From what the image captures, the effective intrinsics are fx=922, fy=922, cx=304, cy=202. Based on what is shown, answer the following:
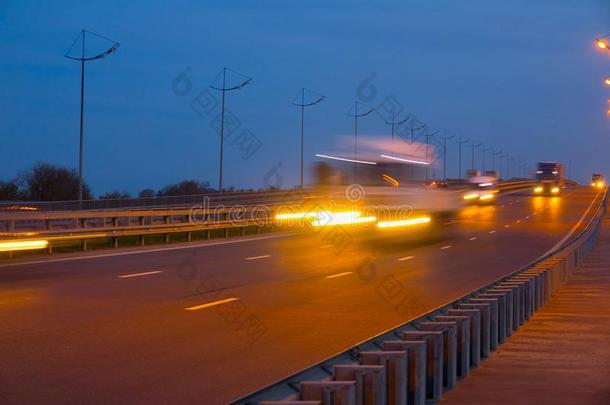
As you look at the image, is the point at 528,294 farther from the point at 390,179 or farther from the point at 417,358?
the point at 390,179

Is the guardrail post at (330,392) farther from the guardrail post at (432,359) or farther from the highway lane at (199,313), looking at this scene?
the highway lane at (199,313)

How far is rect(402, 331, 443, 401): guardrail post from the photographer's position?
26.5 feet

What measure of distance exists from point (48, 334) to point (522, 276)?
7298mm

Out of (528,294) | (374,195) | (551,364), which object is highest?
(374,195)

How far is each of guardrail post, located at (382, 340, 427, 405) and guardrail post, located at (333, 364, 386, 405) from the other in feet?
3.47

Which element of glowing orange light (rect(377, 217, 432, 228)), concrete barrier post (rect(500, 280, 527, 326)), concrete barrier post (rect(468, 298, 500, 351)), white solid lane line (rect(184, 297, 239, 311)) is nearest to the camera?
concrete barrier post (rect(468, 298, 500, 351))

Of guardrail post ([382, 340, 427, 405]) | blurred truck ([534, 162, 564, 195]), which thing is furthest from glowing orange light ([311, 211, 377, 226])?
blurred truck ([534, 162, 564, 195])

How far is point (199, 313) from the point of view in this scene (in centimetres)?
→ 1459

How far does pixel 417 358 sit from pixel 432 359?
0.76 m

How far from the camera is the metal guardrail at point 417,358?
5742 mm

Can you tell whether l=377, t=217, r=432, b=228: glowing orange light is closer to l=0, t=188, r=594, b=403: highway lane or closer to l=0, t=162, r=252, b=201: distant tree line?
l=0, t=188, r=594, b=403: highway lane

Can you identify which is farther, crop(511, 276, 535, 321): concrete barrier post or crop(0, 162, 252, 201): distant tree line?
crop(0, 162, 252, 201): distant tree line

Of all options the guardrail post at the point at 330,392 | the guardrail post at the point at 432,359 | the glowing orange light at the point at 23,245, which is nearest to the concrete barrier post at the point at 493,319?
the guardrail post at the point at 432,359

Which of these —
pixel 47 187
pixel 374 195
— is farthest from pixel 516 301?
pixel 47 187
